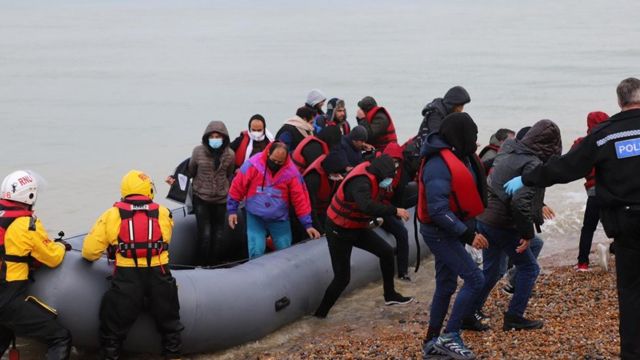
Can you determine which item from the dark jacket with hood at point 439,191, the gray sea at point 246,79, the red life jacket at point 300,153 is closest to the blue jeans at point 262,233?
the red life jacket at point 300,153

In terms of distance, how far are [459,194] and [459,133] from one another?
1.03ft

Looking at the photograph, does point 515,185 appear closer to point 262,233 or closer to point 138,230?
point 138,230

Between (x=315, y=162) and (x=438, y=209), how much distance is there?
2.38 meters

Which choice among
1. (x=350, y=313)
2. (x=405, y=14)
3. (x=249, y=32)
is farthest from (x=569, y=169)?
(x=405, y=14)

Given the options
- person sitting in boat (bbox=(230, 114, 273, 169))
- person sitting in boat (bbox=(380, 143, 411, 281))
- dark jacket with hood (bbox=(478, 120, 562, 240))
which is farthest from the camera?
person sitting in boat (bbox=(230, 114, 273, 169))

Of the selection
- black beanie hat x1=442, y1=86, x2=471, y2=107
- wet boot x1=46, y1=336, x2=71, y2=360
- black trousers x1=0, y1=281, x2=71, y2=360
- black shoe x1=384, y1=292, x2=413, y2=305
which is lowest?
black shoe x1=384, y1=292, x2=413, y2=305

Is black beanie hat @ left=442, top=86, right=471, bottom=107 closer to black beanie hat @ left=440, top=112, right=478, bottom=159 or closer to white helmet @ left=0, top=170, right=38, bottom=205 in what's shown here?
black beanie hat @ left=440, top=112, right=478, bottom=159

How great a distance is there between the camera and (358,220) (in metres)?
5.95

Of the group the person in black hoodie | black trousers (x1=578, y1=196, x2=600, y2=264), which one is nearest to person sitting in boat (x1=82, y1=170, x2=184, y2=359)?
the person in black hoodie

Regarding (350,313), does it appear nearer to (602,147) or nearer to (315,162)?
(315,162)

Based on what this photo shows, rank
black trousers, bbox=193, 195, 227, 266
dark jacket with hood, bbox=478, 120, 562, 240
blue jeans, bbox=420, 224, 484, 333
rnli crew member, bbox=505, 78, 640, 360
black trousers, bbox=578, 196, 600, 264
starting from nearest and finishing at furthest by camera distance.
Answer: rnli crew member, bbox=505, 78, 640, 360 → blue jeans, bbox=420, 224, 484, 333 → dark jacket with hood, bbox=478, 120, 562, 240 → black trousers, bbox=578, 196, 600, 264 → black trousers, bbox=193, 195, 227, 266

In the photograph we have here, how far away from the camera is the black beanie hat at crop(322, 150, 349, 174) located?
659cm

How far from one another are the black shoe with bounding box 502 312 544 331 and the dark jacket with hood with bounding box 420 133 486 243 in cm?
91

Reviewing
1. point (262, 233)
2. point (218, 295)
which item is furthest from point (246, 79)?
point (218, 295)
